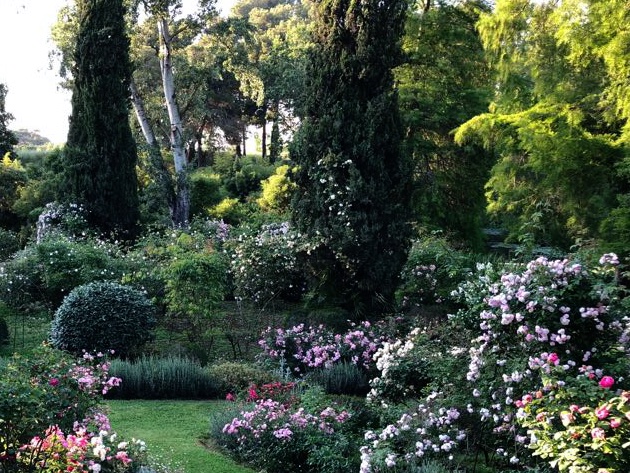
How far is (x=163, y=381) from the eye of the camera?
690 centimetres

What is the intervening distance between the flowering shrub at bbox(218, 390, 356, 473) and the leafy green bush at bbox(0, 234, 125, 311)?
5.67 m

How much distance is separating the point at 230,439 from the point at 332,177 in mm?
4501

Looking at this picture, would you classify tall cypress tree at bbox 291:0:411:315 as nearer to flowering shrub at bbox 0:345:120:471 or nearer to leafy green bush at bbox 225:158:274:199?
flowering shrub at bbox 0:345:120:471

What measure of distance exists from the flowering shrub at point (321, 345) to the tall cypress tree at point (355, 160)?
941 mm

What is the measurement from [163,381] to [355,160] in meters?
4.01

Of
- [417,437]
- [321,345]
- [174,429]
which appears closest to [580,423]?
[417,437]

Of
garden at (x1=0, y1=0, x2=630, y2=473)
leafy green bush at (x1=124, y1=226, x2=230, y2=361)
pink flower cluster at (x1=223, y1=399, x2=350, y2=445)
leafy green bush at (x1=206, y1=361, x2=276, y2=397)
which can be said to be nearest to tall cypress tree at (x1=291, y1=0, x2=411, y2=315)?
garden at (x1=0, y1=0, x2=630, y2=473)

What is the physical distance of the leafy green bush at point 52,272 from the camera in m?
10.0

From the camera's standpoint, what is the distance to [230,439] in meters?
5.21

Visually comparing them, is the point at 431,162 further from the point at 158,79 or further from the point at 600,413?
the point at 158,79

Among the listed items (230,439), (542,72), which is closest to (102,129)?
(542,72)

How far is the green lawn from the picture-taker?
4793 mm

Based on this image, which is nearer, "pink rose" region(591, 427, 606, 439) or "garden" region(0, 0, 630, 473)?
"pink rose" region(591, 427, 606, 439)

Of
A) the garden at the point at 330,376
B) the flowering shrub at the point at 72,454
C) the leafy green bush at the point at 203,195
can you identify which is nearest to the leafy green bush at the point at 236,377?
the garden at the point at 330,376
